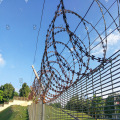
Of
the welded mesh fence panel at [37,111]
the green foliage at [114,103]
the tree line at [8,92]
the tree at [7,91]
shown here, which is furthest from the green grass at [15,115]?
the tree at [7,91]

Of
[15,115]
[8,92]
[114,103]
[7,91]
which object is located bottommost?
[15,115]

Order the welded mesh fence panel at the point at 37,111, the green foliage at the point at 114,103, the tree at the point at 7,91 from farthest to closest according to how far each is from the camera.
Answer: the tree at the point at 7,91 → the welded mesh fence panel at the point at 37,111 → the green foliage at the point at 114,103

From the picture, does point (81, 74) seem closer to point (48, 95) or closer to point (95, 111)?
point (95, 111)

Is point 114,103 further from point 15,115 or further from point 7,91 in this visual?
point 7,91

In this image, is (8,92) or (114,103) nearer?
(114,103)

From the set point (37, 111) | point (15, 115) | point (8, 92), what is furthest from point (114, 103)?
point (8, 92)

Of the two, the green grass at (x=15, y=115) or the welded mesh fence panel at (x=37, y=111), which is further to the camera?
the green grass at (x=15, y=115)

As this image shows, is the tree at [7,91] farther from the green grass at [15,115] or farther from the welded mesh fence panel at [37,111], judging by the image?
the welded mesh fence panel at [37,111]

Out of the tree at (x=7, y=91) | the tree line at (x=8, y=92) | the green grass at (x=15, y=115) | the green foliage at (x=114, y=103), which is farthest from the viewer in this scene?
the tree at (x=7, y=91)

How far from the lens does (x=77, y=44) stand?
3.20 m

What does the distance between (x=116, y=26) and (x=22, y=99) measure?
40.7m

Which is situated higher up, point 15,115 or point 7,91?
point 7,91

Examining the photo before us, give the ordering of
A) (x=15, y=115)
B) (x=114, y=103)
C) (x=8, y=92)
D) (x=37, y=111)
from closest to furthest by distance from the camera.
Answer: (x=114, y=103) < (x=37, y=111) < (x=15, y=115) < (x=8, y=92)

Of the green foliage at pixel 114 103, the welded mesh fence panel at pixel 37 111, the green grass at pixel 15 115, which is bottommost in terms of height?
the green grass at pixel 15 115
